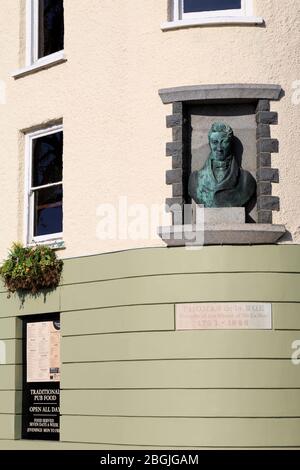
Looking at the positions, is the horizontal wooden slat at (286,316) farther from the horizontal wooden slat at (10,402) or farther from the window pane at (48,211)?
the horizontal wooden slat at (10,402)

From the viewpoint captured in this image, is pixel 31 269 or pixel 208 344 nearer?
pixel 208 344

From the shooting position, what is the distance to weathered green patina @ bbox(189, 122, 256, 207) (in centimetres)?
1482

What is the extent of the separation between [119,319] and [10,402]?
2.86m

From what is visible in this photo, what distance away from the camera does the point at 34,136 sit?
57.5ft

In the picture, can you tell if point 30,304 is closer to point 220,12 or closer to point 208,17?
point 208,17

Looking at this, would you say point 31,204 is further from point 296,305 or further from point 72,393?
point 296,305

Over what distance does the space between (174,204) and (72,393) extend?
10.5ft

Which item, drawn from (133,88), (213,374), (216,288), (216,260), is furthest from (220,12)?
(213,374)

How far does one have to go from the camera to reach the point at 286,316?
567 inches

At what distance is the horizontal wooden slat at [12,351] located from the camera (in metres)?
16.9

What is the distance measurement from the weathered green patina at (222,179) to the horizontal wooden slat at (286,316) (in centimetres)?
154

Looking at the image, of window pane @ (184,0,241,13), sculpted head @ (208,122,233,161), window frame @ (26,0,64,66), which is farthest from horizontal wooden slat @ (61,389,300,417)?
window frame @ (26,0,64,66)

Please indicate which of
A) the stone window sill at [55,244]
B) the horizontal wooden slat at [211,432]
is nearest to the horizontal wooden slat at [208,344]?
the horizontal wooden slat at [211,432]

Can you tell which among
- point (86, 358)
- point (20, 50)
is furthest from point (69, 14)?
point (86, 358)
